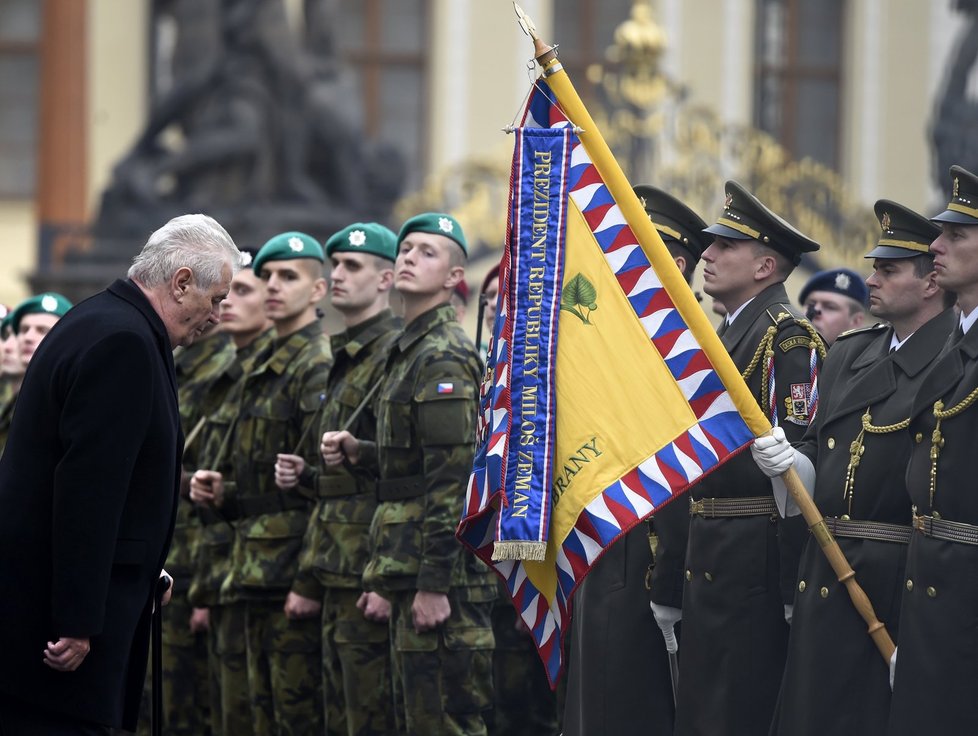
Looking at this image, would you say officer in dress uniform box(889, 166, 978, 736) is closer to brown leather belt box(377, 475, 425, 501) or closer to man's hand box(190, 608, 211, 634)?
brown leather belt box(377, 475, 425, 501)

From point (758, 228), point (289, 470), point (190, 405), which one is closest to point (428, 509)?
point (289, 470)

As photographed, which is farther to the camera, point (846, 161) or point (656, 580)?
point (846, 161)

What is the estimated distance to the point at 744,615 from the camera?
18.7ft

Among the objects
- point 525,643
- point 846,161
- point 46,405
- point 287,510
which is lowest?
point 525,643

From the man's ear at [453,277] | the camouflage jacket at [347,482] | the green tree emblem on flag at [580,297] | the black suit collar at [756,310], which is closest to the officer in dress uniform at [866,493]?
the black suit collar at [756,310]

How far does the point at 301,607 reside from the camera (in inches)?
271

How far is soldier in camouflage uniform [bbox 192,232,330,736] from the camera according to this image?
276 inches

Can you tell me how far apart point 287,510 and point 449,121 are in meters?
18.0

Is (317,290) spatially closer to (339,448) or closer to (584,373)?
(339,448)

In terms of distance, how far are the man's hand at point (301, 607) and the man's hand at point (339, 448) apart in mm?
554

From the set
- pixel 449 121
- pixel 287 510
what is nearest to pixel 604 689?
pixel 287 510

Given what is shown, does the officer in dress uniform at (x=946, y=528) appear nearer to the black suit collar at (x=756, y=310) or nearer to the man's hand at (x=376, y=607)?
the black suit collar at (x=756, y=310)

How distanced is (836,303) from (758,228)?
2.07 metres

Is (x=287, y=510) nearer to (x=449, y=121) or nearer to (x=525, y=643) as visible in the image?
(x=525, y=643)
